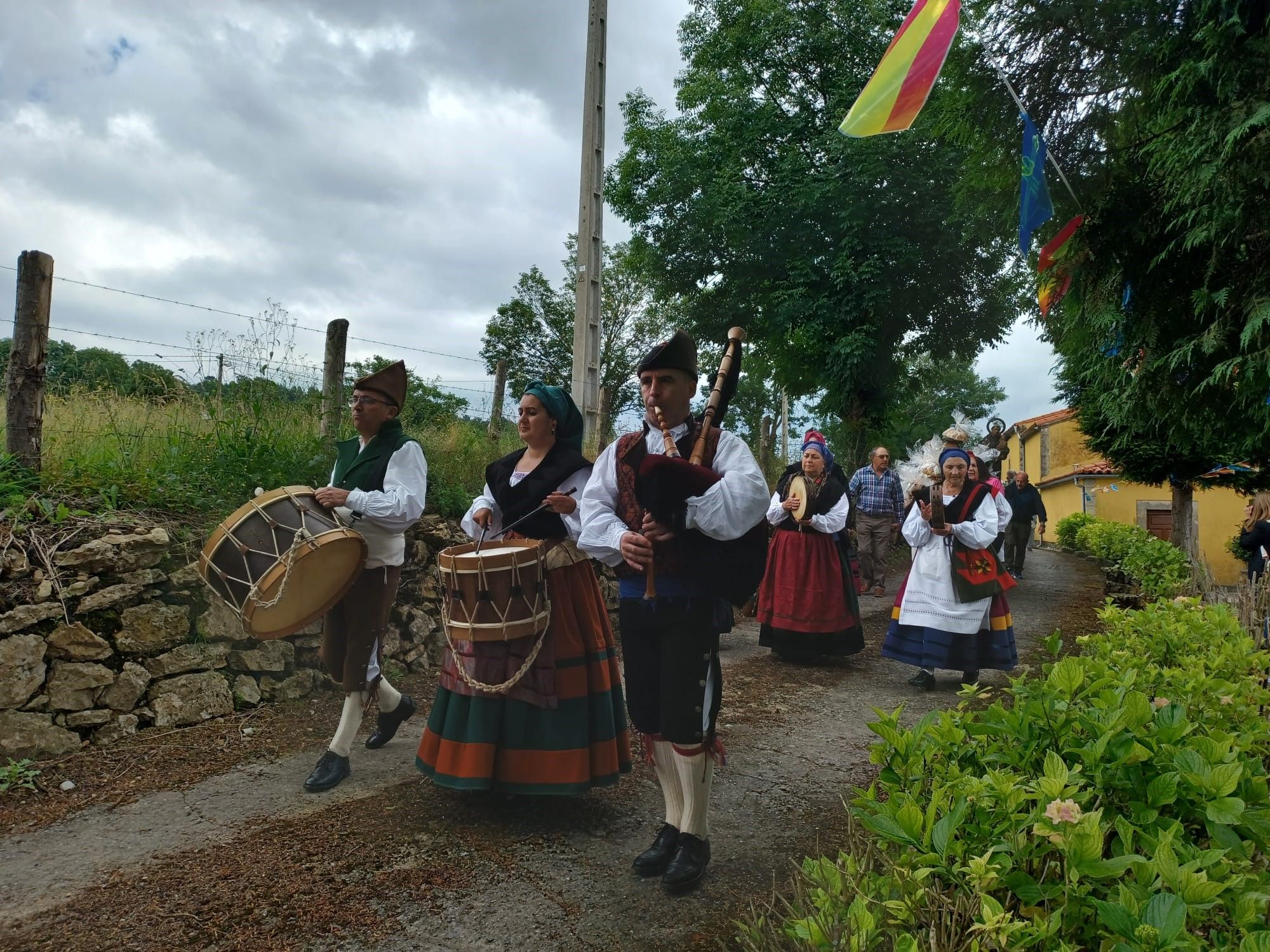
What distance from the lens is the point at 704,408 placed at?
3158mm

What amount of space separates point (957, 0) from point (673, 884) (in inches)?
174

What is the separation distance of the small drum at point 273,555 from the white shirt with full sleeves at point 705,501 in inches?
47.8

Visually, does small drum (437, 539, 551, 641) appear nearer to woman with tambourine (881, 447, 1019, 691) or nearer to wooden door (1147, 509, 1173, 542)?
woman with tambourine (881, 447, 1019, 691)

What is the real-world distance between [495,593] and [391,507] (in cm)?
89

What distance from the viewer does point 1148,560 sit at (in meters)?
10.1

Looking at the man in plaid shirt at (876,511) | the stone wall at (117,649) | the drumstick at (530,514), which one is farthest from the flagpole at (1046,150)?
the man in plaid shirt at (876,511)

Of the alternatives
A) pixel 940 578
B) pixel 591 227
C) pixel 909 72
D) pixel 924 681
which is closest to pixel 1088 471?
pixel 591 227

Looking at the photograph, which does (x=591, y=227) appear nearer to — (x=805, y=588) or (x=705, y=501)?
(x=805, y=588)

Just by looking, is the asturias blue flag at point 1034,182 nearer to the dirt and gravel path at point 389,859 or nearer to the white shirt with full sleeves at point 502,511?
the white shirt with full sleeves at point 502,511

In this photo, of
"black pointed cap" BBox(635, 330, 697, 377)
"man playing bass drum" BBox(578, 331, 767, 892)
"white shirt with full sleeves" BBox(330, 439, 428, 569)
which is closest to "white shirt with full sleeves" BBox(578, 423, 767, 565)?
"man playing bass drum" BBox(578, 331, 767, 892)

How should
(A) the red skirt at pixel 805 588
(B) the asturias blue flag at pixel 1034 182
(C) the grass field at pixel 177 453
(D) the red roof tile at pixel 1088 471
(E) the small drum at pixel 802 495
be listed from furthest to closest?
(D) the red roof tile at pixel 1088 471, (E) the small drum at pixel 802 495, (A) the red skirt at pixel 805 588, (C) the grass field at pixel 177 453, (B) the asturias blue flag at pixel 1034 182

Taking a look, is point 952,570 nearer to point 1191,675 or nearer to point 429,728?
point 1191,675

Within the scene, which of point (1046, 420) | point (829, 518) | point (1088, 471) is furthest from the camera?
point (1046, 420)

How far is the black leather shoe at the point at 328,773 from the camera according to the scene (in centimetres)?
388
